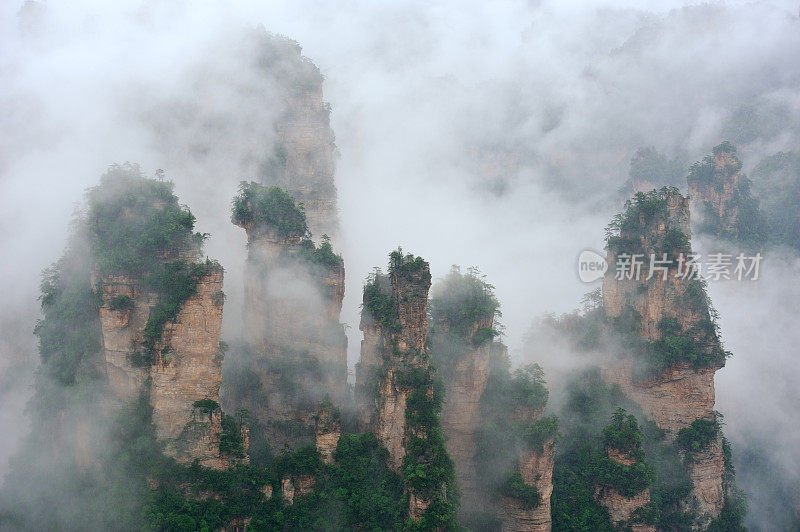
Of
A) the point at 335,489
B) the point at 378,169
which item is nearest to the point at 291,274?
the point at 335,489

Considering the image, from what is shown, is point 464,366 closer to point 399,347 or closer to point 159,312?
point 399,347

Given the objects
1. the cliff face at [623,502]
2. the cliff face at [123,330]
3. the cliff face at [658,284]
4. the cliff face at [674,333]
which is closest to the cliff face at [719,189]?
the cliff face at [658,284]

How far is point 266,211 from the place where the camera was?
29.2 meters

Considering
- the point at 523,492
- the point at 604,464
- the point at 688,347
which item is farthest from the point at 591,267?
the point at 523,492

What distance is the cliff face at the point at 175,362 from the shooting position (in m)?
24.6

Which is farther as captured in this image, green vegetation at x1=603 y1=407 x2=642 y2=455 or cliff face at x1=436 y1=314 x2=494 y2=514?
green vegetation at x1=603 y1=407 x2=642 y2=455

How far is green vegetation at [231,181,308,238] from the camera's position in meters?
29.2

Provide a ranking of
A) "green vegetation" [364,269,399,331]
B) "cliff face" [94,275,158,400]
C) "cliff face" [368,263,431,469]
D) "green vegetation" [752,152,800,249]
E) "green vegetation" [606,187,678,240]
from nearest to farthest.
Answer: "cliff face" [94,275,158,400]
"cliff face" [368,263,431,469]
"green vegetation" [364,269,399,331]
"green vegetation" [606,187,678,240]
"green vegetation" [752,152,800,249]

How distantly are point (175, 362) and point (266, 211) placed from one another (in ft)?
26.1

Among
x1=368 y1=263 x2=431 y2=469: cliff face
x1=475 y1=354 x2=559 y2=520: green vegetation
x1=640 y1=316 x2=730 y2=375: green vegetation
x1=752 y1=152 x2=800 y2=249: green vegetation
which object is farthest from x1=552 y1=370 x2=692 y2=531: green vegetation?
x1=752 y1=152 x2=800 y2=249: green vegetation

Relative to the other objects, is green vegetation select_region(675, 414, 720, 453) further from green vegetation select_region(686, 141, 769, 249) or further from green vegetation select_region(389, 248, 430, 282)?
green vegetation select_region(686, 141, 769, 249)

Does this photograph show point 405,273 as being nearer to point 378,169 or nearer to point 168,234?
point 168,234

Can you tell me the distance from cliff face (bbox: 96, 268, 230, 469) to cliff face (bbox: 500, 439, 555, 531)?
13008mm

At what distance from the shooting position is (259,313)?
2998cm
